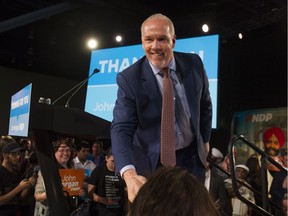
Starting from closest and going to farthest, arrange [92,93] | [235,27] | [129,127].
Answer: [129,127]
[92,93]
[235,27]

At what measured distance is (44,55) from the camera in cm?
1224

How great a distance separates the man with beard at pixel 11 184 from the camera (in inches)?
157

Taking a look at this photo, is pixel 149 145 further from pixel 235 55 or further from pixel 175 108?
pixel 235 55

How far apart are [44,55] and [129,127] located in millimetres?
11269

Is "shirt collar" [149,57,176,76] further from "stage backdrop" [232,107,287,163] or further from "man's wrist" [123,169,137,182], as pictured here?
"stage backdrop" [232,107,287,163]

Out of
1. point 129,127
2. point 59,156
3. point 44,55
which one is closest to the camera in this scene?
point 129,127

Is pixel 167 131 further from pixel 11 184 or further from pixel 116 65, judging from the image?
pixel 116 65

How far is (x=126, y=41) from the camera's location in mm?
6395

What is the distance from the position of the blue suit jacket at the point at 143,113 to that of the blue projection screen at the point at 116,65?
9.11ft

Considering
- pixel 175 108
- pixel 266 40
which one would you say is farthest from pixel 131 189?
pixel 266 40

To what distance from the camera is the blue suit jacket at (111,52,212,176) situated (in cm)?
147

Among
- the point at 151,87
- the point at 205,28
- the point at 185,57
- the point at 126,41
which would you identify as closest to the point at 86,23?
the point at 126,41

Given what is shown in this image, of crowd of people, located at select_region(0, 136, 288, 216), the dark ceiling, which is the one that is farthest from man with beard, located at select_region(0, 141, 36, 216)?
the dark ceiling

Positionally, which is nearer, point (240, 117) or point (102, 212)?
point (102, 212)
